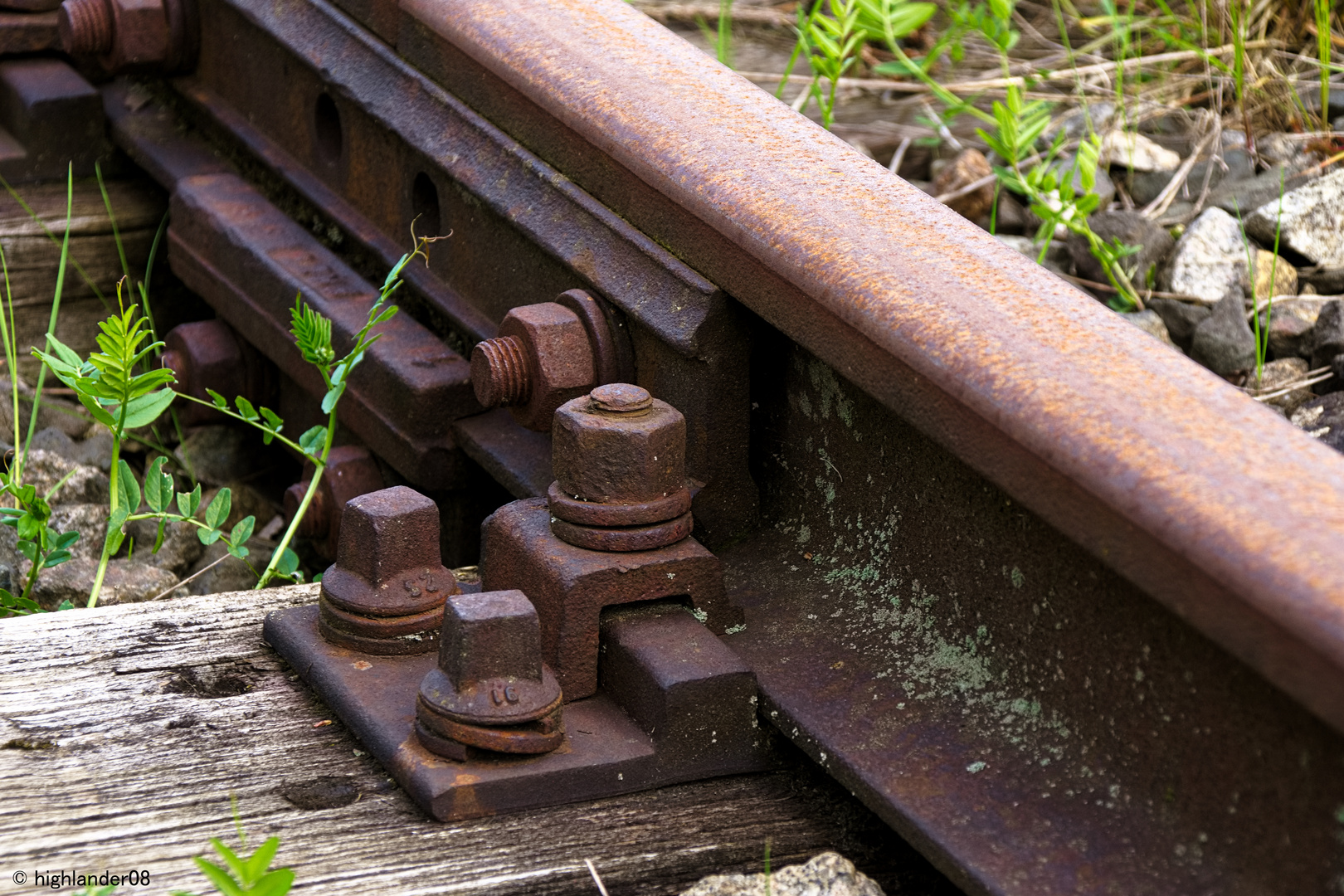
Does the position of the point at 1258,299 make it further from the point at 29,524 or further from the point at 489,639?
the point at 29,524

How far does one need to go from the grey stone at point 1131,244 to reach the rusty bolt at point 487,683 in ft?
5.01

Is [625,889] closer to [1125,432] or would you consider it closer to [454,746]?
[454,746]

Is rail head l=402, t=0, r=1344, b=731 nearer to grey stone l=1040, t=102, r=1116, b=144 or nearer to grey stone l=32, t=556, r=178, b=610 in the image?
grey stone l=32, t=556, r=178, b=610

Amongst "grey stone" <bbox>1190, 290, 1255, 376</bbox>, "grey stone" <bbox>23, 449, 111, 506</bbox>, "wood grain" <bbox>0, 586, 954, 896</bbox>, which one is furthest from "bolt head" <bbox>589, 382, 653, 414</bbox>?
"grey stone" <bbox>23, 449, 111, 506</bbox>

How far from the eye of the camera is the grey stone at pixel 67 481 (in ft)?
8.79

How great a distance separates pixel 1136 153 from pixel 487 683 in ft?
6.78

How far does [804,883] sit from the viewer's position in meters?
1.46

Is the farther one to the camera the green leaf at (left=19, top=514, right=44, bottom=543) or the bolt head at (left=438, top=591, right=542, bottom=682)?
the green leaf at (left=19, top=514, right=44, bottom=543)

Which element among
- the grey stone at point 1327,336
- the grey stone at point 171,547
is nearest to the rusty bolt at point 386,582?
the grey stone at point 171,547

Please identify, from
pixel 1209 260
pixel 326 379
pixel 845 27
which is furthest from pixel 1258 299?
pixel 326 379

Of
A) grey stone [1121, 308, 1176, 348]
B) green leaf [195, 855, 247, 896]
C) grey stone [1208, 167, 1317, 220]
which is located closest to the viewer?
green leaf [195, 855, 247, 896]

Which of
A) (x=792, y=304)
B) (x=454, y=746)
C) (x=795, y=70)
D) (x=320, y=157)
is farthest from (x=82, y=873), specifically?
(x=795, y=70)

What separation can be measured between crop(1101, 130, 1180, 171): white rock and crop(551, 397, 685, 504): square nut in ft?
5.59

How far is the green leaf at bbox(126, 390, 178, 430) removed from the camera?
78.0 inches
